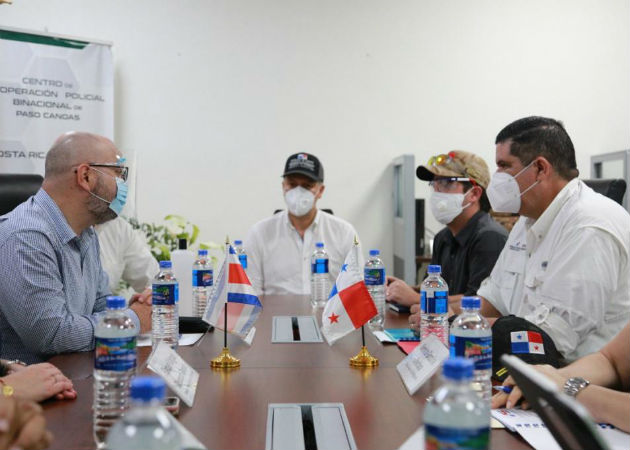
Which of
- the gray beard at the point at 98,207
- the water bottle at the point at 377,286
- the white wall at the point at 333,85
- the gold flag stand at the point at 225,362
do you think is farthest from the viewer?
the white wall at the point at 333,85

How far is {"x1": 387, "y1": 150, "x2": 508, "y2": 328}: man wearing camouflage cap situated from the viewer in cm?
285

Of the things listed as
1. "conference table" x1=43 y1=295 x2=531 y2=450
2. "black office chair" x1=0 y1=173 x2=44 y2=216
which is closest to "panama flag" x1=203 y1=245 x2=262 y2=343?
"conference table" x1=43 y1=295 x2=531 y2=450

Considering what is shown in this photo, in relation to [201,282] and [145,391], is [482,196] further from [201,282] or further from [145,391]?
[145,391]

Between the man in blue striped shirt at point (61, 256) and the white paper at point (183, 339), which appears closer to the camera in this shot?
the man in blue striped shirt at point (61, 256)

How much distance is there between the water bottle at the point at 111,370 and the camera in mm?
1156

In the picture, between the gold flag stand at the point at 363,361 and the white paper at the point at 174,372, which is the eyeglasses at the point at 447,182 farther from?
the white paper at the point at 174,372

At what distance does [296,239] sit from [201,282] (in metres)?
1.13

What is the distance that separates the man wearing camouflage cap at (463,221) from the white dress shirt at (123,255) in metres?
1.47

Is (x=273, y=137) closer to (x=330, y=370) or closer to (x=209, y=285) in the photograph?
(x=209, y=285)

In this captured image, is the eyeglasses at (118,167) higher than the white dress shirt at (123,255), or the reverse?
the eyeglasses at (118,167)

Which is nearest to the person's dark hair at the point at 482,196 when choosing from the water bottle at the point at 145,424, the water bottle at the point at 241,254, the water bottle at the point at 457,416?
the water bottle at the point at 241,254

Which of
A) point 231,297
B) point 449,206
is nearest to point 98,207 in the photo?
point 231,297

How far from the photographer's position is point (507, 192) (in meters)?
2.37

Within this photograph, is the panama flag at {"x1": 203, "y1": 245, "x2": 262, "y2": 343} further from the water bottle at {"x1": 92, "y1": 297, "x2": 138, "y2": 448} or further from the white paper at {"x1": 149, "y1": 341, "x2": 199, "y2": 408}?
the water bottle at {"x1": 92, "y1": 297, "x2": 138, "y2": 448}
